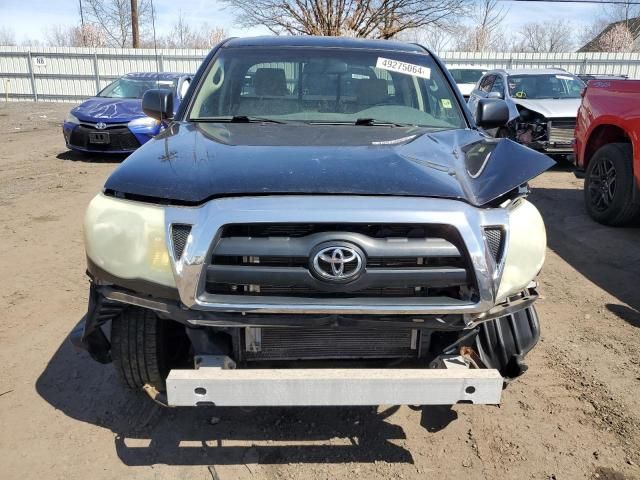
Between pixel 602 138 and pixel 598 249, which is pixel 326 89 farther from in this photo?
pixel 602 138

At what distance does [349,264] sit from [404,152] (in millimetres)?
746

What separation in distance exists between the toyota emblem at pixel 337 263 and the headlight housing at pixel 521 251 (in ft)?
1.92

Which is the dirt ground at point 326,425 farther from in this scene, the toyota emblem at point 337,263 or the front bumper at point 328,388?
the toyota emblem at point 337,263

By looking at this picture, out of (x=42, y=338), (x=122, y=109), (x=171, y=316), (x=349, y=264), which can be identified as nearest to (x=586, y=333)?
(x=349, y=264)

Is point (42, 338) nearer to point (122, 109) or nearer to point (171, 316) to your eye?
point (171, 316)

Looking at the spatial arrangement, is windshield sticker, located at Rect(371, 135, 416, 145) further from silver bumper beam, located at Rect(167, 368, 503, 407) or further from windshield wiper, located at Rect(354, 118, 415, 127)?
silver bumper beam, located at Rect(167, 368, 503, 407)

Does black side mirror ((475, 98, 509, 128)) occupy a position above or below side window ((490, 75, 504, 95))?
above

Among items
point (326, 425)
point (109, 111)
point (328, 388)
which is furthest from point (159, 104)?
point (109, 111)

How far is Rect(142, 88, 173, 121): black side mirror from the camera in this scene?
3635mm

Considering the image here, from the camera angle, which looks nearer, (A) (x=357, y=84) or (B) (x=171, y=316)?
(B) (x=171, y=316)

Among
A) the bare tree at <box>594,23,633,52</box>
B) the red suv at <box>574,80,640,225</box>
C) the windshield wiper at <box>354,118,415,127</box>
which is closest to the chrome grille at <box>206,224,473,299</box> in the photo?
the windshield wiper at <box>354,118,415,127</box>

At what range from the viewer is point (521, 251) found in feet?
7.00

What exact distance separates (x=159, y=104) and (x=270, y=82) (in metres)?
→ 0.81

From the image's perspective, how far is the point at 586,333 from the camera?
3.74m
